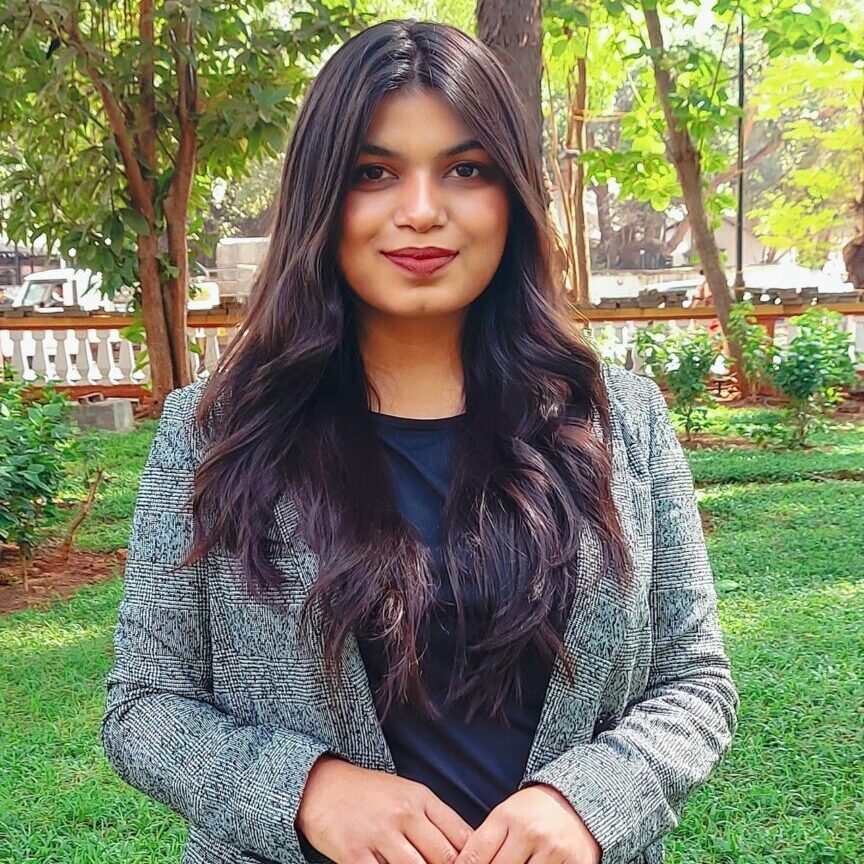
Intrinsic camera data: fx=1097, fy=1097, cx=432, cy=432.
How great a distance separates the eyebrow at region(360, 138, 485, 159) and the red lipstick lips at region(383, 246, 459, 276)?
0.32 feet

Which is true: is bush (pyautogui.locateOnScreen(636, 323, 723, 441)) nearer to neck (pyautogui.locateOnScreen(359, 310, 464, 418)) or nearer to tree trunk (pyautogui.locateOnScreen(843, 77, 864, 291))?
tree trunk (pyautogui.locateOnScreen(843, 77, 864, 291))

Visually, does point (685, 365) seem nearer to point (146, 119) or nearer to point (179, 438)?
point (146, 119)

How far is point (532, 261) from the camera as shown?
1275mm

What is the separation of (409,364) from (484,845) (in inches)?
21.3

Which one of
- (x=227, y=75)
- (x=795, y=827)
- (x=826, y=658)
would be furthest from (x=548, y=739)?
(x=227, y=75)

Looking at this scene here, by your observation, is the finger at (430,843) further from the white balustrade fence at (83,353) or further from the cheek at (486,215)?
the white balustrade fence at (83,353)

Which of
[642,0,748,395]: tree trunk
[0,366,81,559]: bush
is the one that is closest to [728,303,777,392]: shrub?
[642,0,748,395]: tree trunk

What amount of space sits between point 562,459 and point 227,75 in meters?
6.41

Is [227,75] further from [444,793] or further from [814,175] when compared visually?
[814,175]

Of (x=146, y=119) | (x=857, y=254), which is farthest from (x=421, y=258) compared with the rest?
(x=857, y=254)

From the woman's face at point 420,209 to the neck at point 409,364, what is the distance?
0.08m

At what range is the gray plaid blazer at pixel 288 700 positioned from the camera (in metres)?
1.07

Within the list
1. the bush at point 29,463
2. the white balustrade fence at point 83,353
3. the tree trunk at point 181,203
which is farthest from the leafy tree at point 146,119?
the bush at point 29,463

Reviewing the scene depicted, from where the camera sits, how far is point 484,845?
39.8 inches
